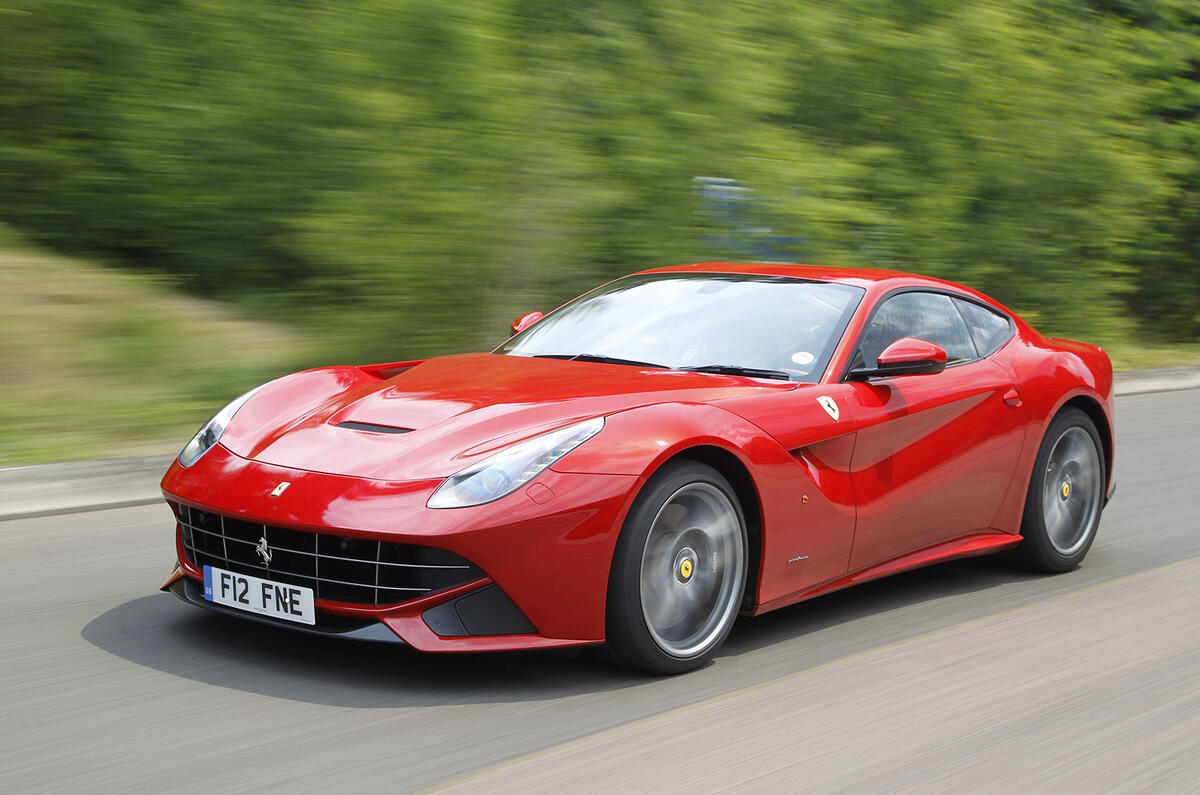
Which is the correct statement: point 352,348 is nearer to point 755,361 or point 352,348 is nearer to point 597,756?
point 755,361

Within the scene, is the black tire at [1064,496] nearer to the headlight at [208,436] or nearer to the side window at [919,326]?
the side window at [919,326]

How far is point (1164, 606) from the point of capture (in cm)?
492

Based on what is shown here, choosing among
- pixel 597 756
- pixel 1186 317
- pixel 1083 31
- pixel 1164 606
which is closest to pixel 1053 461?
pixel 1164 606

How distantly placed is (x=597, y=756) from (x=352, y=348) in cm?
631

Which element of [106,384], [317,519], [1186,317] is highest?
[317,519]

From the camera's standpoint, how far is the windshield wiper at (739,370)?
4523 millimetres

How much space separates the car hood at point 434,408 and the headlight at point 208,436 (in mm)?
46

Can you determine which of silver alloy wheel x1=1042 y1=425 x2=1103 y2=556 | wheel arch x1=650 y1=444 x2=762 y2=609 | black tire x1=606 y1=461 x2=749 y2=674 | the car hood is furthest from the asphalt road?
the car hood

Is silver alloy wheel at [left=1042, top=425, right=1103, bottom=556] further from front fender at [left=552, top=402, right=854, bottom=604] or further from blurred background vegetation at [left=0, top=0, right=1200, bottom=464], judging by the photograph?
blurred background vegetation at [left=0, top=0, right=1200, bottom=464]

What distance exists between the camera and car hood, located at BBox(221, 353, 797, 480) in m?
3.76

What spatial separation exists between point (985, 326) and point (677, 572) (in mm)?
2267

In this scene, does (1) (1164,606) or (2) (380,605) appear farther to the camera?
(1) (1164,606)

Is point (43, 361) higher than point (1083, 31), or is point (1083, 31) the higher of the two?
point (1083, 31)

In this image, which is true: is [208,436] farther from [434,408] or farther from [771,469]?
[771,469]
